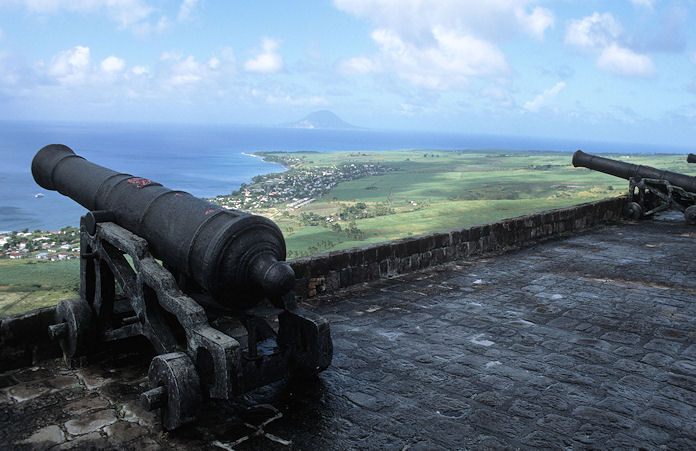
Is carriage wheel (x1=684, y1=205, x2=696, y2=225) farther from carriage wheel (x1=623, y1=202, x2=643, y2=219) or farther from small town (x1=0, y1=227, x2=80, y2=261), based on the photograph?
small town (x1=0, y1=227, x2=80, y2=261)

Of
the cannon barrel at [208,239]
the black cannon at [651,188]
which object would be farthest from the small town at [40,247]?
the black cannon at [651,188]

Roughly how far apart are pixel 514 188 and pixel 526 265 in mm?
32577

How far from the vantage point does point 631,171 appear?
13.8 m

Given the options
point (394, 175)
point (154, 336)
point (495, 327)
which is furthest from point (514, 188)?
point (154, 336)

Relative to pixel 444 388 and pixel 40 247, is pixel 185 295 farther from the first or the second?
pixel 40 247

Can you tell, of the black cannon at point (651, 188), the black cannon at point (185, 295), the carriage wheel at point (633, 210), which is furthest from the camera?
A: the carriage wheel at point (633, 210)

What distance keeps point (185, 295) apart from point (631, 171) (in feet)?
43.5

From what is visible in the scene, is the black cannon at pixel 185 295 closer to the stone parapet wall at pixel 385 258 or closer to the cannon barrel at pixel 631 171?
the stone parapet wall at pixel 385 258

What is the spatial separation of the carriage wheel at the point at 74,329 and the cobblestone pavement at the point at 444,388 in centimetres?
17

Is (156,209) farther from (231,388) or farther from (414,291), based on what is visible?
(414,291)

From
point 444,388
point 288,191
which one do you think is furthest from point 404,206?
point 444,388

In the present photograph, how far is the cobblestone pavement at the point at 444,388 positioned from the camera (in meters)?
3.27

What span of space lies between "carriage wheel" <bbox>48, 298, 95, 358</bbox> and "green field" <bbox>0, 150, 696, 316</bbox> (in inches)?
36.6

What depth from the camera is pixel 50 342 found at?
441 cm
